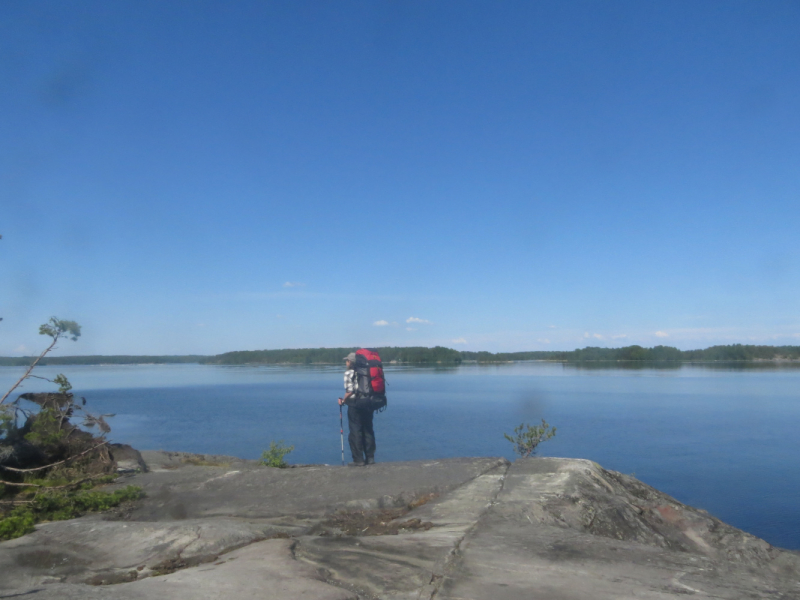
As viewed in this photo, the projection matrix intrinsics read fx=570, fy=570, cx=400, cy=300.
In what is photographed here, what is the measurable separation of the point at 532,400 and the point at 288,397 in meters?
18.1

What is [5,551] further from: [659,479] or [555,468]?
[659,479]

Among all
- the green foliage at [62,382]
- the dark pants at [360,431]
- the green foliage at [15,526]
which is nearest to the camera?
the green foliage at [15,526]

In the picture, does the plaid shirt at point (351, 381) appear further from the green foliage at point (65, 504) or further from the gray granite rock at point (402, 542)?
the green foliage at point (65, 504)

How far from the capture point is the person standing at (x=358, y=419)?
9523mm

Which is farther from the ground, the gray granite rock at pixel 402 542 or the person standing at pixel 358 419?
the person standing at pixel 358 419

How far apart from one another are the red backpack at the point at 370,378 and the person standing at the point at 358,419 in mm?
76

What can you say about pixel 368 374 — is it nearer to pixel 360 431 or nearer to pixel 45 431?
pixel 360 431

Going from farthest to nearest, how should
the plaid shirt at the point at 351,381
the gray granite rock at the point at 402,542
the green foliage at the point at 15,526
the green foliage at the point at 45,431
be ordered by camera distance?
the plaid shirt at the point at 351,381
the green foliage at the point at 45,431
the green foliage at the point at 15,526
the gray granite rock at the point at 402,542

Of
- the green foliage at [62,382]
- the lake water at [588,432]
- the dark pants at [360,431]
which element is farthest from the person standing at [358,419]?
the lake water at [588,432]

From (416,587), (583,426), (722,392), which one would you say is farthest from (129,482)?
(722,392)

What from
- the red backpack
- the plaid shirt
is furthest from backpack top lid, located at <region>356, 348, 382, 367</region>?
the plaid shirt

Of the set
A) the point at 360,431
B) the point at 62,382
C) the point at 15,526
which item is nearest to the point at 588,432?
the point at 360,431

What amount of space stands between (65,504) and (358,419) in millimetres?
4308

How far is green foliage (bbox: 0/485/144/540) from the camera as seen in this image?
638cm
